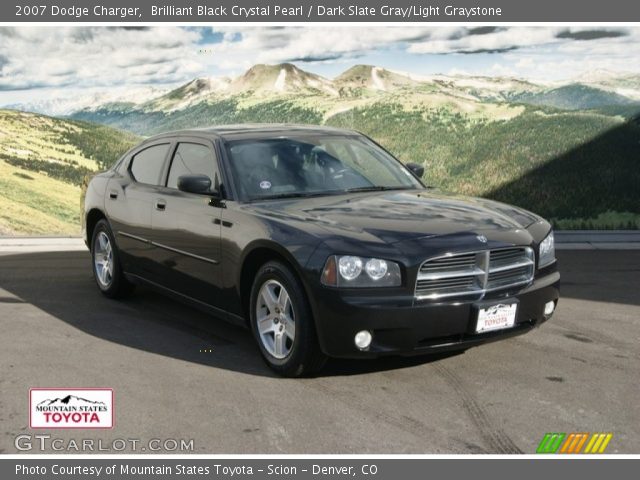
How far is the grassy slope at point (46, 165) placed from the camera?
13.5 m

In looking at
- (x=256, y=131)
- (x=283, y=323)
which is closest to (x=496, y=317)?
(x=283, y=323)

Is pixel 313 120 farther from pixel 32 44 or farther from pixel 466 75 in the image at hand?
pixel 32 44

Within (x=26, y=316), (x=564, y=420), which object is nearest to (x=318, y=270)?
(x=564, y=420)

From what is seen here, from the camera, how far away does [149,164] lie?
309 inches

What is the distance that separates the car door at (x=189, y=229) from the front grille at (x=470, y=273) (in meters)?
1.69

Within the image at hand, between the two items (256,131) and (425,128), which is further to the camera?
(425,128)

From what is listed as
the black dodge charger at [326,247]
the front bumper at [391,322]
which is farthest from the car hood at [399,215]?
the front bumper at [391,322]

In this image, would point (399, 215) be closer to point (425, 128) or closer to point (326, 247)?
point (326, 247)

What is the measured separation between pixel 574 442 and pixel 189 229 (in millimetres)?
3310

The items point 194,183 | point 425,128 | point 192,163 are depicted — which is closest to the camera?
point 194,183

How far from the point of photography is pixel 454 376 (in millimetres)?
5812

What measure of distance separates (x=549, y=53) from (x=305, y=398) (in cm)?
1048

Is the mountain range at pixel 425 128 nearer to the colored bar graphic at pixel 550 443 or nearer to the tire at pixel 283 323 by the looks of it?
the tire at pixel 283 323

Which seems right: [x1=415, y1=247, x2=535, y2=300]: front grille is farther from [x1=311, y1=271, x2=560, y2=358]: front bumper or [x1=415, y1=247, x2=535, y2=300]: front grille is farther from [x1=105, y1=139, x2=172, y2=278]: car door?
[x1=105, y1=139, x2=172, y2=278]: car door
